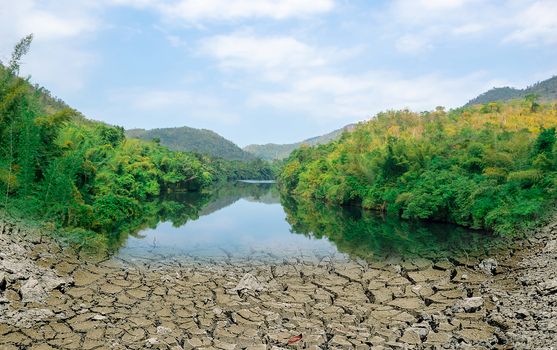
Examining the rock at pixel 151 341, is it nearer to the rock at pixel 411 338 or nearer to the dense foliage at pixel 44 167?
the rock at pixel 411 338

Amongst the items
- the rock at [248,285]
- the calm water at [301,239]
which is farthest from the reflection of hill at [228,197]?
the rock at [248,285]

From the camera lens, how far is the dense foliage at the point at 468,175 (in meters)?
17.0

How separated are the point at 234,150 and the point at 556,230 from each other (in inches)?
6809

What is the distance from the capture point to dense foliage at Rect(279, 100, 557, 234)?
17.0 metres

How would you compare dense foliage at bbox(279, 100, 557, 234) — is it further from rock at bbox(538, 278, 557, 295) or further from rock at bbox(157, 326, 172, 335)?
rock at bbox(157, 326, 172, 335)

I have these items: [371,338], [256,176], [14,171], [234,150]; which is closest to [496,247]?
[371,338]

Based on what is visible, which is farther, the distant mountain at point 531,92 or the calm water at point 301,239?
the distant mountain at point 531,92

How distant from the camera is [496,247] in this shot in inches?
567

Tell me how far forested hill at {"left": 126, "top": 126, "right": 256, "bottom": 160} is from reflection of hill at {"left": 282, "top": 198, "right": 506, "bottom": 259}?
14047 cm

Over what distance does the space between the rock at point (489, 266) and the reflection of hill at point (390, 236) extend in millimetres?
2184

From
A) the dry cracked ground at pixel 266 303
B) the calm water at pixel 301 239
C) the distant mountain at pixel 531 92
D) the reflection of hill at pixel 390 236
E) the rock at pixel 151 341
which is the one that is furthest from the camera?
the distant mountain at pixel 531 92

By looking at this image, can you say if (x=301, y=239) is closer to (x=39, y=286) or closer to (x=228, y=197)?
(x=39, y=286)

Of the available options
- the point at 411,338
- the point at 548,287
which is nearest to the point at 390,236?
the point at 548,287

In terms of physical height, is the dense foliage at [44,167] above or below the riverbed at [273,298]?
above
